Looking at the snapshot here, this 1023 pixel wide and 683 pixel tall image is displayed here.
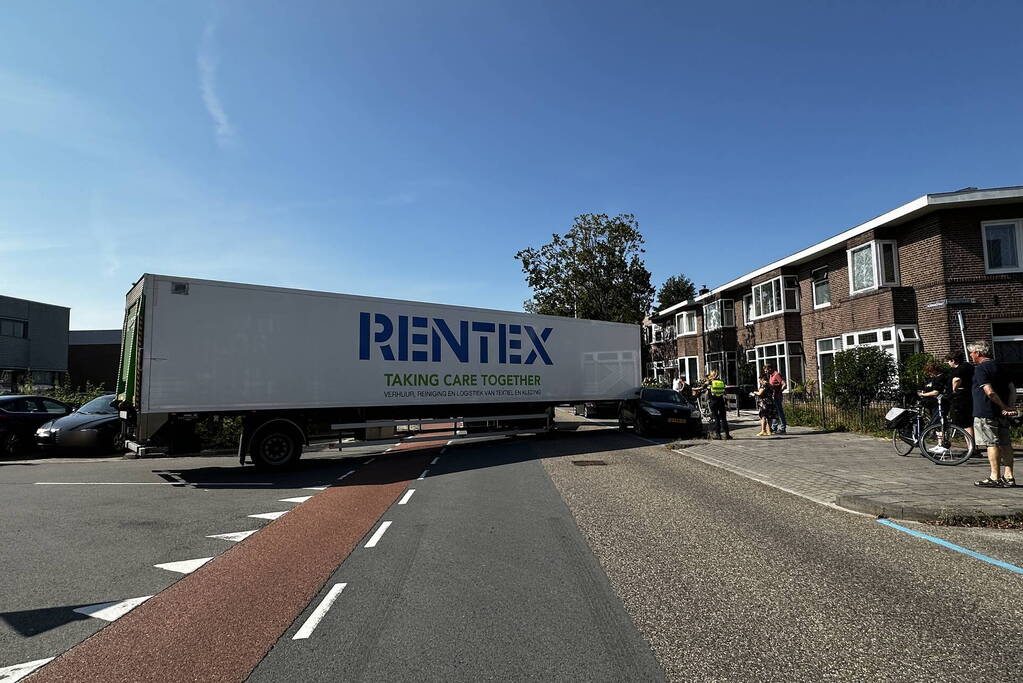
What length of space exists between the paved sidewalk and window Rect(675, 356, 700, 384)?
→ 2027 cm

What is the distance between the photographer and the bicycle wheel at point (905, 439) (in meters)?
11.4

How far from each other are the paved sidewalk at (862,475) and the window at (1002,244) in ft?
24.9

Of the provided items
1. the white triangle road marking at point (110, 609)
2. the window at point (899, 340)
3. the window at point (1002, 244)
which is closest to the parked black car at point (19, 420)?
the white triangle road marking at point (110, 609)

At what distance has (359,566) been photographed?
5.28 meters

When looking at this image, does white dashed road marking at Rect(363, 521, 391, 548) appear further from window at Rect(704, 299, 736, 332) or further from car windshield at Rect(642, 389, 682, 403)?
window at Rect(704, 299, 736, 332)

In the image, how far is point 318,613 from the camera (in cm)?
415

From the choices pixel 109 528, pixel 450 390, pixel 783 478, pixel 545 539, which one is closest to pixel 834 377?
pixel 783 478

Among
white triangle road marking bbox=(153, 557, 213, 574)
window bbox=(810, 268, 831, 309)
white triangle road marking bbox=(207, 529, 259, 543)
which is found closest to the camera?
white triangle road marking bbox=(153, 557, 213, 574)

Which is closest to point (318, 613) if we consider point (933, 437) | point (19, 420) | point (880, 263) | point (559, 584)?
point (559, 584)

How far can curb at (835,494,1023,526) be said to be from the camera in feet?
21.1

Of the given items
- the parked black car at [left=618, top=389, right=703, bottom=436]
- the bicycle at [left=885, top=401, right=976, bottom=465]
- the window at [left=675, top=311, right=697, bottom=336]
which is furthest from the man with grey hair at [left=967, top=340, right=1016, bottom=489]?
the window at [left=675, top=311, right=697, bottom=336]

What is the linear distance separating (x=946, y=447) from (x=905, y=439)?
1.20 metres

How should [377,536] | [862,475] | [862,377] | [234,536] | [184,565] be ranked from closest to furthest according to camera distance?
[184,565], [377,536], [234,536], [862,475], [862,377]

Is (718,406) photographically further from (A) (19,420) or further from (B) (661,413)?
(A) (19,420)
